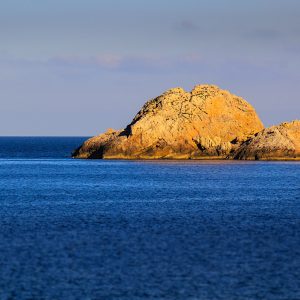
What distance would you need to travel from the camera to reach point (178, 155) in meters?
153

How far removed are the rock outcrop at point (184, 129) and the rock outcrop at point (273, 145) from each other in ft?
9.85

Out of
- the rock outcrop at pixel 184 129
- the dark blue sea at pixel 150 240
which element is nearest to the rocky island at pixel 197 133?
the rock outcrop at pixel 184 129

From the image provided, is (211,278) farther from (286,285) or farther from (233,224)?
(233,224)

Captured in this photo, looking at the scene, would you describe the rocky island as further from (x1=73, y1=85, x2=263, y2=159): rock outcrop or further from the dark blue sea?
the dark blue sea

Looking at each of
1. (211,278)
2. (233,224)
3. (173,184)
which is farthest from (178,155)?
(211,278)

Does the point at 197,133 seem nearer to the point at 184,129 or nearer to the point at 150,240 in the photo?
the point at 184,129

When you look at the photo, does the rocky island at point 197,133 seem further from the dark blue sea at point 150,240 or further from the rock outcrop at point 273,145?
the dark blue sea at point 150,240

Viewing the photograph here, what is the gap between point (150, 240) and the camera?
162 feet

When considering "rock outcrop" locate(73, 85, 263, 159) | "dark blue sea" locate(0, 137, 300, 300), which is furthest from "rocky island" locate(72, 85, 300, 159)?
"dark blue sea" locate(0, 137, 300, 300)

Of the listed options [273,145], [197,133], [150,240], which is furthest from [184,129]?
[150,240]

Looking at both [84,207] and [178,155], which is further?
[178,155]

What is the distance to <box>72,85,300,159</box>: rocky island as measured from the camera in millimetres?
149262

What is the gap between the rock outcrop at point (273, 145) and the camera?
146875mm

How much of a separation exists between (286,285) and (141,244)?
42.5 feet
